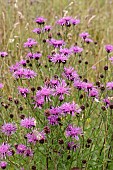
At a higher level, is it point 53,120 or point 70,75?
point 70,75

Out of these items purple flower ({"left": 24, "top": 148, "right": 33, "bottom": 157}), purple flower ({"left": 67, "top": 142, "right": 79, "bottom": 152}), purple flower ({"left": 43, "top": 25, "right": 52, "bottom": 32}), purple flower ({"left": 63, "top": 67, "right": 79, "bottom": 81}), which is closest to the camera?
purple flower ({"left": 24, "top": 148, "right": 33, "bottom": 157})

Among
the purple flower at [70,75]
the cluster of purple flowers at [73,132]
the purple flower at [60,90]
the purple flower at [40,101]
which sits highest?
the purple flower at [70,75]

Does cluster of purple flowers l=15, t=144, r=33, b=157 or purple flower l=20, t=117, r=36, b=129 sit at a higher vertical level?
purple flower l=20, t=117, r=36, b=129

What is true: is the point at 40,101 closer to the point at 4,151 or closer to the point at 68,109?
the point at 68,109

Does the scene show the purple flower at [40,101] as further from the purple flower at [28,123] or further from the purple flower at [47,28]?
the purple flower at [47,28]

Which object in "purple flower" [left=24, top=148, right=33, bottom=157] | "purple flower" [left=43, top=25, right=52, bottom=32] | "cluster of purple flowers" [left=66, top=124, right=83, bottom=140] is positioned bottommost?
"purple flower" [left=24, top=148, right=33, bottom=157]

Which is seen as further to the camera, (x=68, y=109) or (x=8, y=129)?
(x=8, y=129)

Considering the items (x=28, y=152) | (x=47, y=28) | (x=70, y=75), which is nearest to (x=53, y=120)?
(x=28, y=152)

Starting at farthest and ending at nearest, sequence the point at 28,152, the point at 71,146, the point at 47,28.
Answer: the point at 47,28
the point at 71,146
the point at 28,152

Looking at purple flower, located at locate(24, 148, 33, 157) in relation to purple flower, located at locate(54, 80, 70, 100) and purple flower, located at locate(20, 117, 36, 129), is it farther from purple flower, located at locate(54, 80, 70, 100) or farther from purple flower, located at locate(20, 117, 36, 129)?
purple flower, located at locate(54, 80, 70, 100)

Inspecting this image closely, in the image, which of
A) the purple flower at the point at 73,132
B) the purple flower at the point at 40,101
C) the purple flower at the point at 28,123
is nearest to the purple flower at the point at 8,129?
the purple flower at the point at 28,123

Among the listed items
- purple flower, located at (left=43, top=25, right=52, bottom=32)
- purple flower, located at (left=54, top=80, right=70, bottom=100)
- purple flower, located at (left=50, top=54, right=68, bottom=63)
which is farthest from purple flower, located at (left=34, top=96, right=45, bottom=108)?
purple flower, located at (left=43, top=25, right=52, bottom=32)

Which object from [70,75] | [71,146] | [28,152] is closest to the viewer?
[28,152]
